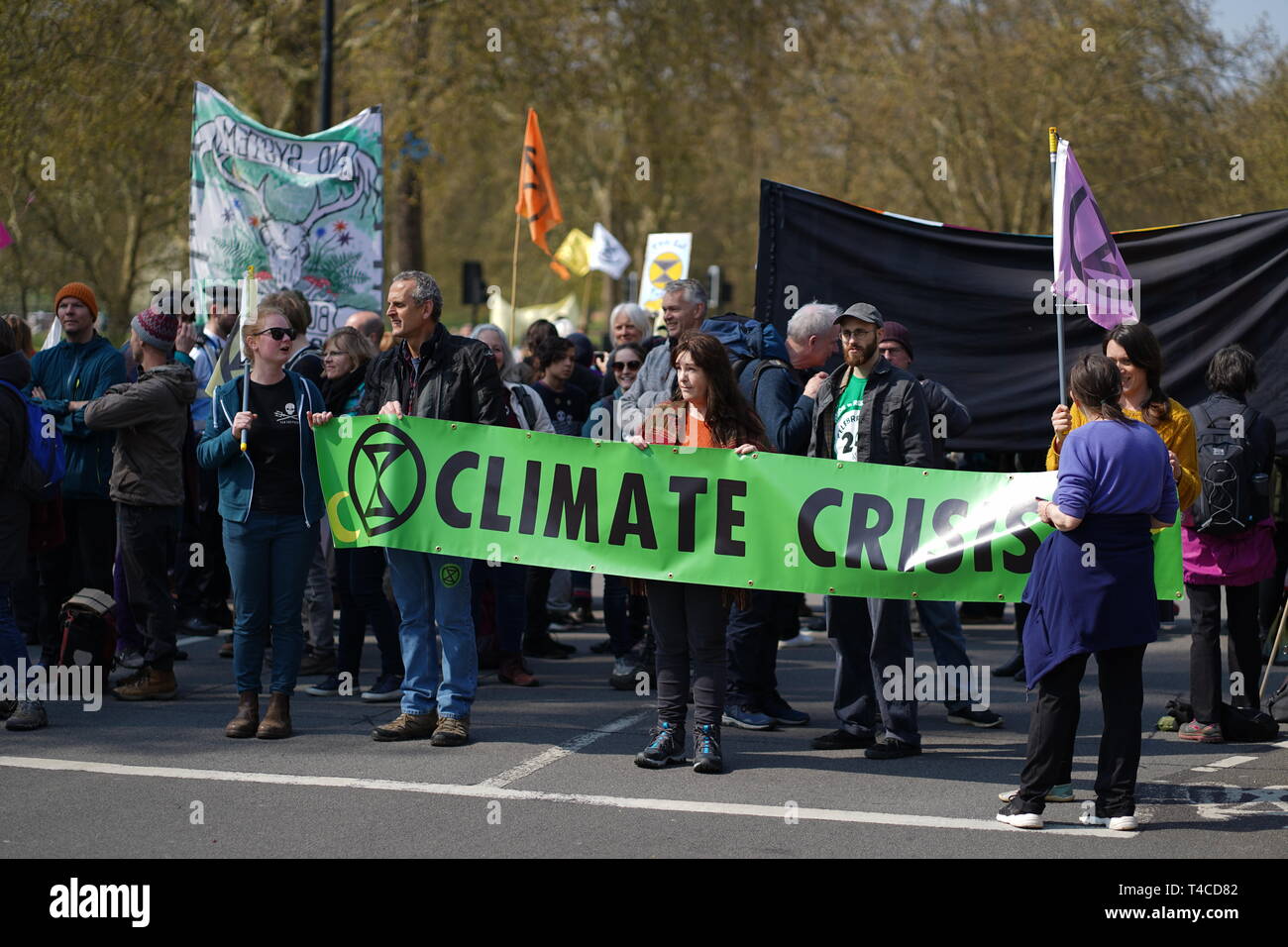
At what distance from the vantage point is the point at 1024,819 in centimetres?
602

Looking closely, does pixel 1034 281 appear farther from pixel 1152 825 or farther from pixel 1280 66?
pixel 1280 66

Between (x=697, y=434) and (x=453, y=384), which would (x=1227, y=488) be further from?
(x=453, y=384)

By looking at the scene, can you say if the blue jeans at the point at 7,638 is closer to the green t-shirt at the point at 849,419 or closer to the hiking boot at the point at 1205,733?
the green t-shirt at the point at 849,419

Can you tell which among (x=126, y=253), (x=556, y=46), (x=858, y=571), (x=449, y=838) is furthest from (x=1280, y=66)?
(x=449, y=838)

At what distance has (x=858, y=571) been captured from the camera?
7.12m

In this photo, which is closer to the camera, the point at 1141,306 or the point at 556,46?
the point at 1141,306

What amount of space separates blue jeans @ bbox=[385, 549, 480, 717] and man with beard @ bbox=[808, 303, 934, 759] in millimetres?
1729

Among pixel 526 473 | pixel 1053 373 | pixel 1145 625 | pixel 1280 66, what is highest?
pixel 1280 66

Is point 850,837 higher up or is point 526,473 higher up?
point 526,473

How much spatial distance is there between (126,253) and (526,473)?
87.6 feet

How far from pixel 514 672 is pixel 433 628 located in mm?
1550

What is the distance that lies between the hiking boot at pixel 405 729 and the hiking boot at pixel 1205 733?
3.74 m

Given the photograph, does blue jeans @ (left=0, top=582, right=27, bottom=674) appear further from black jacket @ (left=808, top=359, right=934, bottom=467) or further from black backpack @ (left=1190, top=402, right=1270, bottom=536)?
black backpack @ (left=1190, top=402, right=1270, bottom=536)

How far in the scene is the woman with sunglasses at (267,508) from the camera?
7516 millimetres
